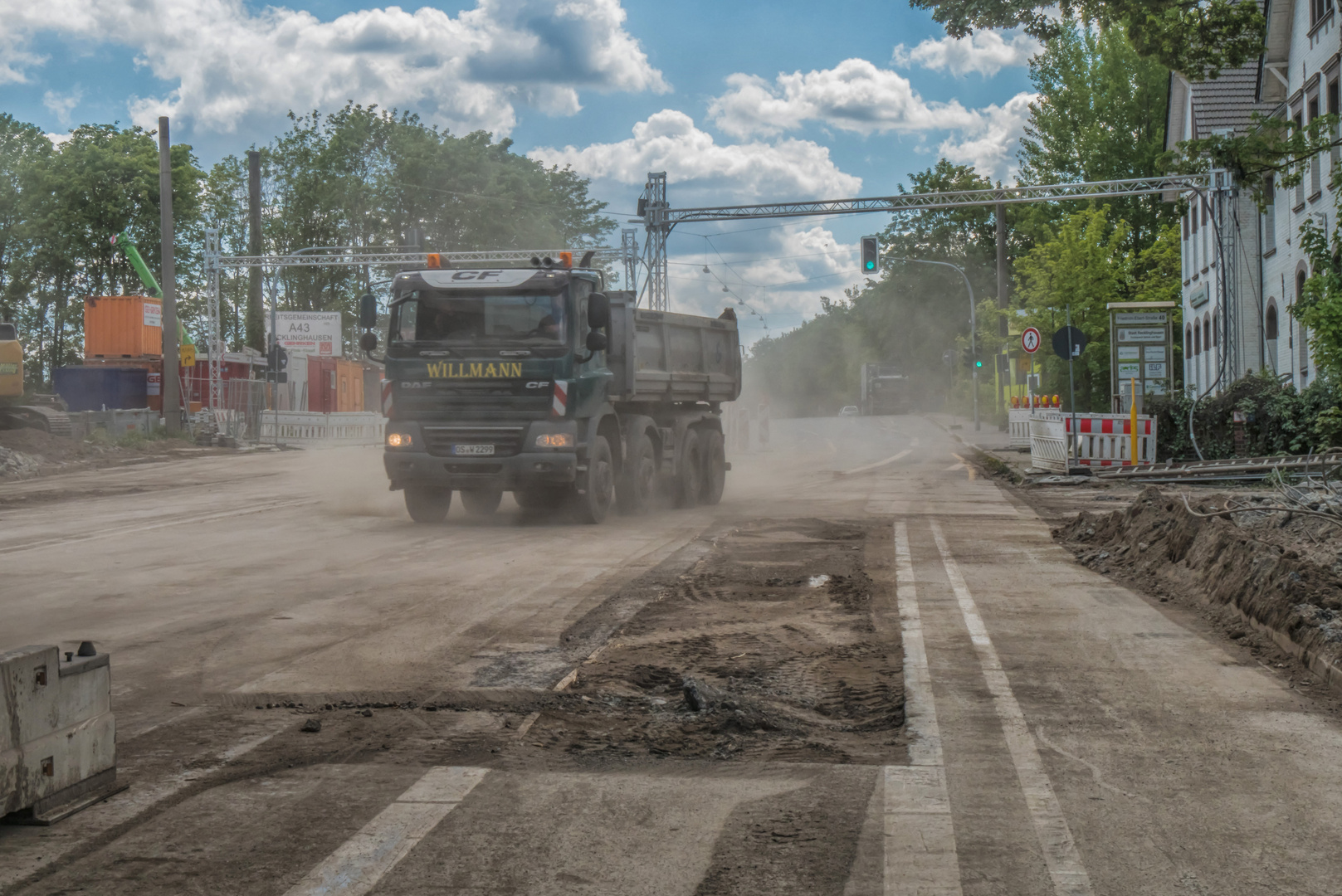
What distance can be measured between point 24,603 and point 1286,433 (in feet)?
65.1

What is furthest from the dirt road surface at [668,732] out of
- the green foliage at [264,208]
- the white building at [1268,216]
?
the green foliage at [264,208]

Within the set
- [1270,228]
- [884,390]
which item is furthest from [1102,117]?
[884,390]

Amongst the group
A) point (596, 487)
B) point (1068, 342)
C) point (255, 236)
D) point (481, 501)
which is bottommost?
point (481, 501)

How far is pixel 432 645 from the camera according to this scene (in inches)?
290

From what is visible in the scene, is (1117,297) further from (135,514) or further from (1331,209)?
(135,514)

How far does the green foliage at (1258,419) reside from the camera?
2142 centimetres

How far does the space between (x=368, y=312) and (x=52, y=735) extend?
10.9m

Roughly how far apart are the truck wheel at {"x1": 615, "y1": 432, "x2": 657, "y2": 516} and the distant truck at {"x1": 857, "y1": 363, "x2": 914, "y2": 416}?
77.4m

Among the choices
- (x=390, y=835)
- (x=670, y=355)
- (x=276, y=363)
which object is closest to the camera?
(x=390, y=835)

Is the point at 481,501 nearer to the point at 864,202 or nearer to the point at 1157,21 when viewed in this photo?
the point at 1157,21

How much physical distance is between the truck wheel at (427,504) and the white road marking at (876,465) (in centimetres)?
1192

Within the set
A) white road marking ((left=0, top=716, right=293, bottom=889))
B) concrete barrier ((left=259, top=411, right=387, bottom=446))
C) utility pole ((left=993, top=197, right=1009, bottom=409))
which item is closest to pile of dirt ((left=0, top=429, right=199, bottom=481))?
concrete barrier ((left=259, top=411, right=387, bottom=446))

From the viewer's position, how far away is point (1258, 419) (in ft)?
75.9

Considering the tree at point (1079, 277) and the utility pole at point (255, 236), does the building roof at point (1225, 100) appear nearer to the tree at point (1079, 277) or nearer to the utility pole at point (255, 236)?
the tree at point (1079, 277)
